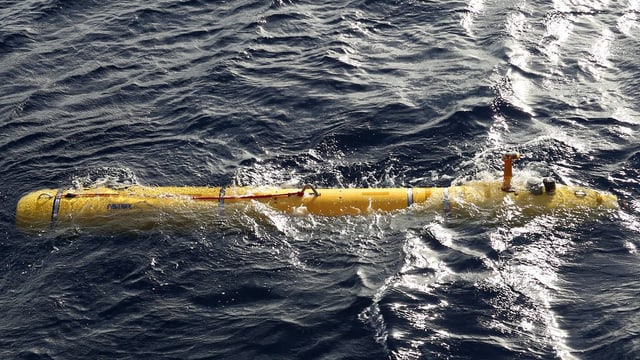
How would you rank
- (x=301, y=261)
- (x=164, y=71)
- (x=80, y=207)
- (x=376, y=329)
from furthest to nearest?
(x=164, y=71) → (x=80, y=207) → (x=301, y=261) → (x=376, y=329)

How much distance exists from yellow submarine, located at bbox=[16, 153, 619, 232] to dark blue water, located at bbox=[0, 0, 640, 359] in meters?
0.28

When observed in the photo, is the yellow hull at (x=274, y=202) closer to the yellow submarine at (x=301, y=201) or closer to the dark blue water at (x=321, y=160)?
the yellow submarine at (x=301, y=201)

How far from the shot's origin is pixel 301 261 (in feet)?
40.2

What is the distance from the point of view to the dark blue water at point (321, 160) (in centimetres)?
1083

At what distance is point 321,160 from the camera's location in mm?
15055

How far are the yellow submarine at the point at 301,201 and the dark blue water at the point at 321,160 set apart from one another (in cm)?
28

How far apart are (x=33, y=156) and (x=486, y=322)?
970 cm

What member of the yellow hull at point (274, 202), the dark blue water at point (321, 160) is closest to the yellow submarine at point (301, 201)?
the yellow hull at point (274, 202)

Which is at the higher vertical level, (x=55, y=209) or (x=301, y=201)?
(x=55, y=209)

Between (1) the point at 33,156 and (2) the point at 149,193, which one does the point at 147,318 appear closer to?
(2) the point at 149,193

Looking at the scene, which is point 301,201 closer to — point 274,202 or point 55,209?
point 274,202

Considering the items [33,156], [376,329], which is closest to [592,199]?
[376,329]

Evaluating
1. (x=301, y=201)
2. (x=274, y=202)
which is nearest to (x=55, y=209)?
(x=274, y=202)

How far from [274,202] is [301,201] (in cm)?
47
